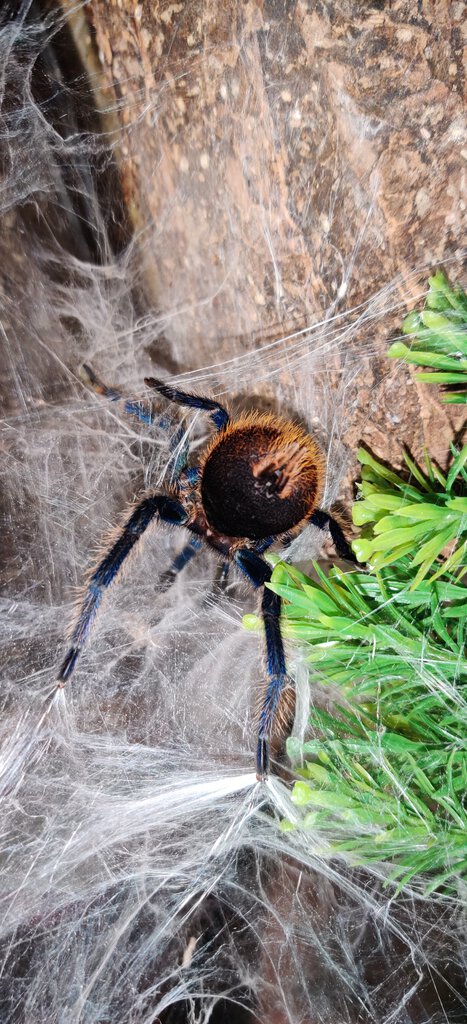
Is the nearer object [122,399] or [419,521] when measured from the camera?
[419,521]

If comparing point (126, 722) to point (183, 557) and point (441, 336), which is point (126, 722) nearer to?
point (183, 557)

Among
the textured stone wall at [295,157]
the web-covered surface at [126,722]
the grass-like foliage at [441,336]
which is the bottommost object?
the web-covered surface at [126,722]

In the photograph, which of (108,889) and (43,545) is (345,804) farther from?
(43,545)

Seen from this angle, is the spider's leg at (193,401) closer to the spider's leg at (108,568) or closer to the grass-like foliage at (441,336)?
the spider's leg at (108,568)

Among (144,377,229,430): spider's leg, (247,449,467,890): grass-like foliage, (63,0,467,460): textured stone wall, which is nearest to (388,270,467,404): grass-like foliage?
(63,0,467,460): textured stone wall

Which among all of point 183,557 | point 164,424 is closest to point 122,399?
point 164,424

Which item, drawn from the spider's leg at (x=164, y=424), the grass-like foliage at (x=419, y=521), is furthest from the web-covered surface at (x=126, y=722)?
the grass-like foliage at (x=419, y=521)

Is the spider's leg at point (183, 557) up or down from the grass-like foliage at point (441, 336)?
down

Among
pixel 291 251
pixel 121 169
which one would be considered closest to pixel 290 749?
pixel 291 251
